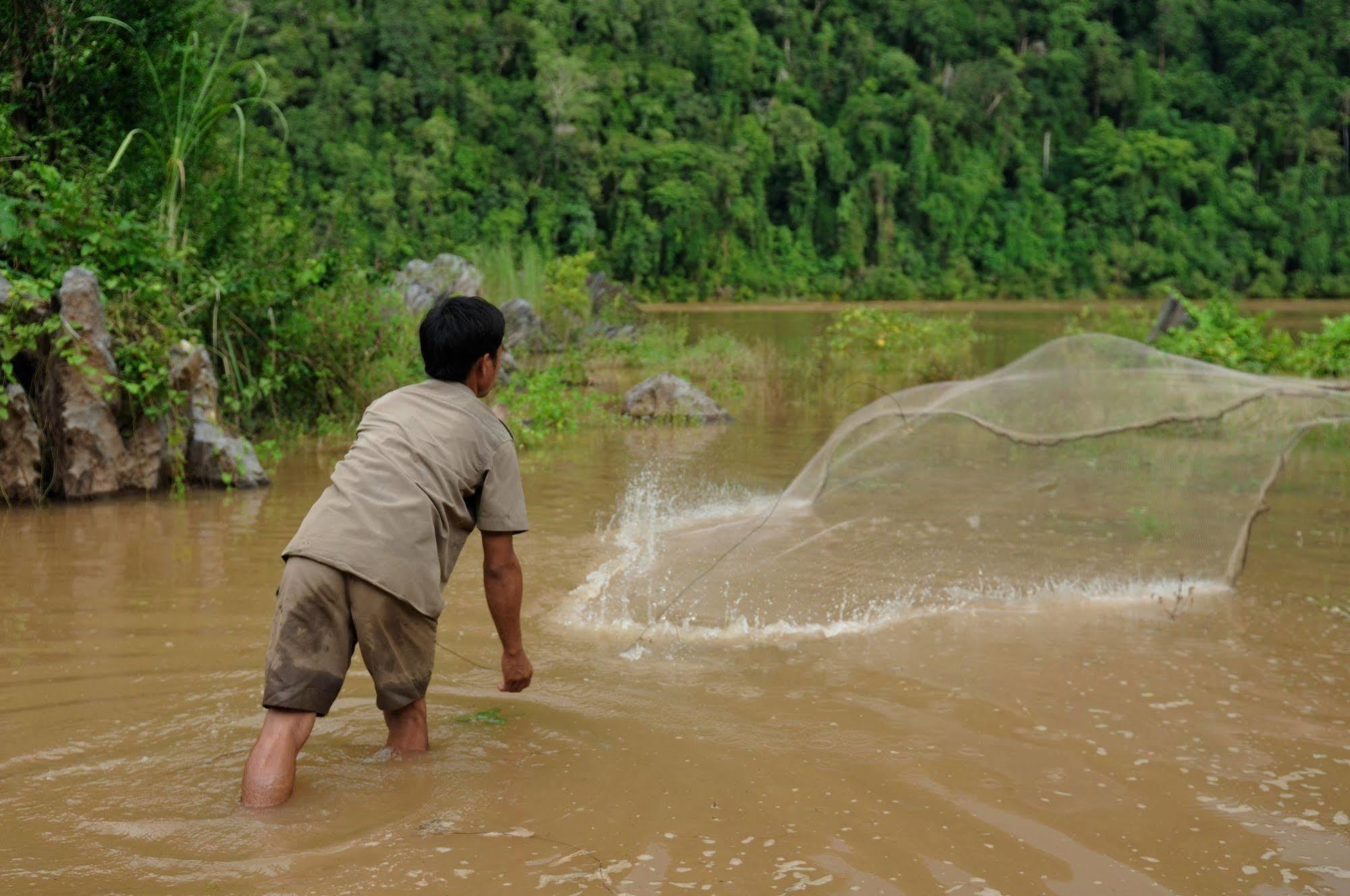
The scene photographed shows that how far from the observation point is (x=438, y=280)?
51.6 feet

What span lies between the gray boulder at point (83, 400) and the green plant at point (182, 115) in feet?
3.54

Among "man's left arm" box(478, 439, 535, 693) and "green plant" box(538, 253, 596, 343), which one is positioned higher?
"green plant" box(538, 253, 596, 343)

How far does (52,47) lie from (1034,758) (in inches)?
320

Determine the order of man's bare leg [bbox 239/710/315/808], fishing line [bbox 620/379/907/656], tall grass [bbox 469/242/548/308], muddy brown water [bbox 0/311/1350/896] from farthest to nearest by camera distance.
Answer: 1. tall grass [bbox 469/242/548/308]
2. fishing line [bbox 620/379/907/656]
3. man's bare leg [bbox 239/710/315/808]
4. muddy brown water [bbox 0/311/1350/896]

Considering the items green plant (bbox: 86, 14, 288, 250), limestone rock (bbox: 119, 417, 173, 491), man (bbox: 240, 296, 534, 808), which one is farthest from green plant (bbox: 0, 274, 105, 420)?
man (bbox: 240, 296, 534, 808)

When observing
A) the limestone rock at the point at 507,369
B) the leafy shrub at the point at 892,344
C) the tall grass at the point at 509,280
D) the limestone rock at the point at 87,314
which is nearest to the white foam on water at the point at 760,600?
the limestone rock at the point at 87,314

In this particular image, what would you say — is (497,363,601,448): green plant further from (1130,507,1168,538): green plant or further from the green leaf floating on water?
the green leaf floating on water

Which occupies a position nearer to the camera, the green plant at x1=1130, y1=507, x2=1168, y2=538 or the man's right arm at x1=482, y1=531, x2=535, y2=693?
the man's right arm at x1=482, y1=531, x2=535, y2=693

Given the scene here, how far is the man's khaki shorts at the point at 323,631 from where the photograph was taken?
3125 millimetres

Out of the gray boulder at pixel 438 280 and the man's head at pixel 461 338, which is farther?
the gray boulder at pixel 438 280

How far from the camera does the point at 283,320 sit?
29.5ft

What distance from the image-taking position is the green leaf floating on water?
3.87 metres

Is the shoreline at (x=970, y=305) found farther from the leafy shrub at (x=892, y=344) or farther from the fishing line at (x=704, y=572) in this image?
the fishing line at (x=704, y=572)

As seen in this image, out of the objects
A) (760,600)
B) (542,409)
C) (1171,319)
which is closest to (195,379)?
(542,409)
